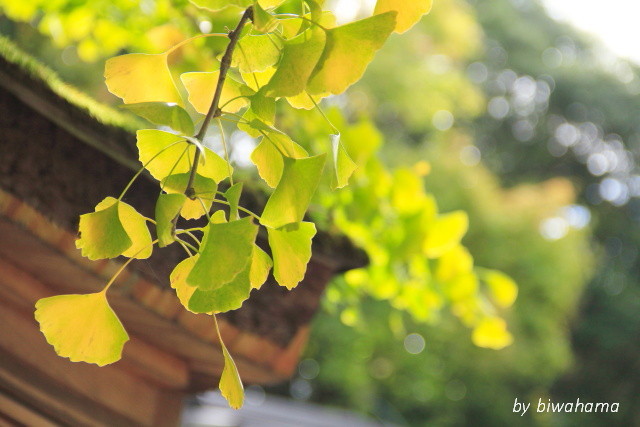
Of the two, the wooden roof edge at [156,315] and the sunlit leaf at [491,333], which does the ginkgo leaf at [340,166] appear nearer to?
the wooden roof edge at [156,315]

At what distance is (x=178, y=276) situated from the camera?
0.16 m

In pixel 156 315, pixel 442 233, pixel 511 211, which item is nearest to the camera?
pixel 156 315

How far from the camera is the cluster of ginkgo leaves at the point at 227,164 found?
142mm

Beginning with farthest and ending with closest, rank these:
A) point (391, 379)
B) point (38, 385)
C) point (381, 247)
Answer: point (391, 379) < point (381, 247) < point (38, 385)

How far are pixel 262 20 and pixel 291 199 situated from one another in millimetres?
34

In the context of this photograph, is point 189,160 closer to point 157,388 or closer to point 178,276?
point 178,276

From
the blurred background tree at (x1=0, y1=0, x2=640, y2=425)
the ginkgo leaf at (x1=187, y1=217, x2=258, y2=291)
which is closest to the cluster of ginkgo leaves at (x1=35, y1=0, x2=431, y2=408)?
the ginkgo leaf at (x1=187, y1=217, x2=258, y2=291)

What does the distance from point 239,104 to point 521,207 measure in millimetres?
5133

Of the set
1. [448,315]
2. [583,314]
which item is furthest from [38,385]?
[583,314]

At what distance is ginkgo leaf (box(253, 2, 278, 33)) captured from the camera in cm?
14

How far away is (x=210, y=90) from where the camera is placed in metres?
0.18

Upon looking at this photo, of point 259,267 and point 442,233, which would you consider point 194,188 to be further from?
point 442,233

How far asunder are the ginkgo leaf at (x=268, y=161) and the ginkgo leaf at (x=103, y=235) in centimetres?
3

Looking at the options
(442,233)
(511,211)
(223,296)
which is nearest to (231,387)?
(223,296)
